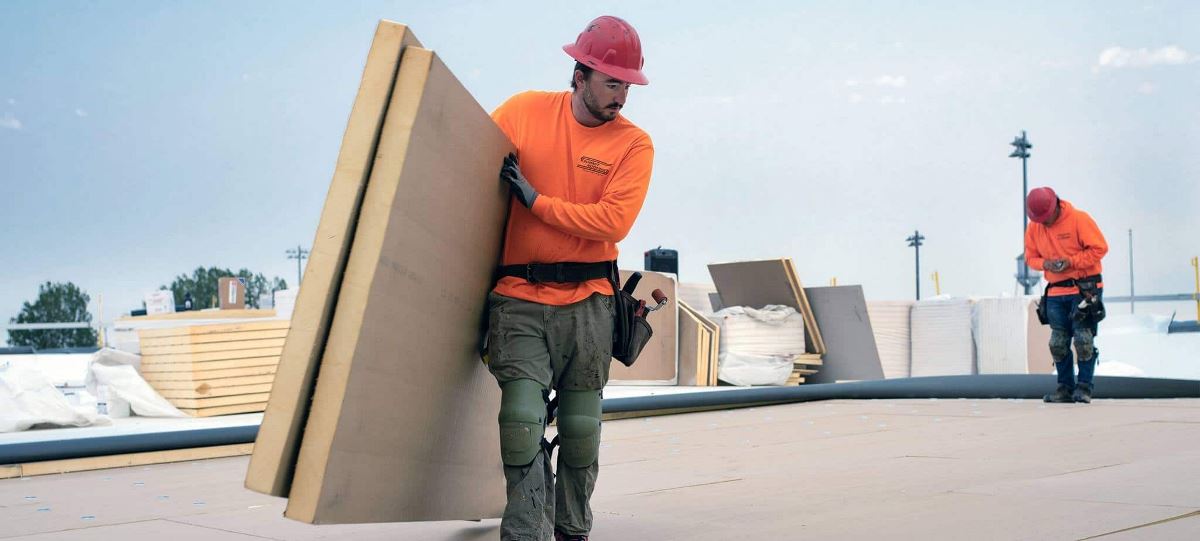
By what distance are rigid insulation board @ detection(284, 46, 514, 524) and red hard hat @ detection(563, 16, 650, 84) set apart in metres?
0.35

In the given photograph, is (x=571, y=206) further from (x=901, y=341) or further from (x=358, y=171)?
(x=901, y=341)

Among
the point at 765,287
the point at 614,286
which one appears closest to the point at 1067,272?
the point at 765,287

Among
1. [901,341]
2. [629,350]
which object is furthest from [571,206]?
[901,341]

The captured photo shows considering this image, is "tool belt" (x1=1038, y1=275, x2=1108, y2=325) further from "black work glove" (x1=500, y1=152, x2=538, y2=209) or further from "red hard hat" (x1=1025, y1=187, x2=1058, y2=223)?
"black work glove" (x1=500, y1=152, x2=538, y2=209)

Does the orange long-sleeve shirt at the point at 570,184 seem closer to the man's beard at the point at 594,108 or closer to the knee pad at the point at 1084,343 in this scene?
the man's beard at the point at 594,108

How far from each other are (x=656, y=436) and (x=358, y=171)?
18.0 feet

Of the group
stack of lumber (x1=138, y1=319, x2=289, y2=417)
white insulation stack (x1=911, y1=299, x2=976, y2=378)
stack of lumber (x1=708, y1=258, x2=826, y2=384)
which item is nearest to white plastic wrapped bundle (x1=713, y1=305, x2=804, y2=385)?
stack of lumber (x1=708, y1=258, x2=826, y2=384)

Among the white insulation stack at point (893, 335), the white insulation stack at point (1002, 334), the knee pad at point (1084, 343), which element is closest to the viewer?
the knee pad at point (1084, 343)

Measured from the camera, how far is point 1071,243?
9.57 meters

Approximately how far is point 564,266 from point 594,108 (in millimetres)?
490

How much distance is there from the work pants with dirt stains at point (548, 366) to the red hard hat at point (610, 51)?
2.23 feet

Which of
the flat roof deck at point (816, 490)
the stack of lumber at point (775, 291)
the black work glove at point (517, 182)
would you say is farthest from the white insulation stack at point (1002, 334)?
the black work glove at point (517, 182)

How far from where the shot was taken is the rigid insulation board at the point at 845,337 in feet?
50.6

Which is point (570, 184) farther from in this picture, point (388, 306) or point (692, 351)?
point (692, 351)
